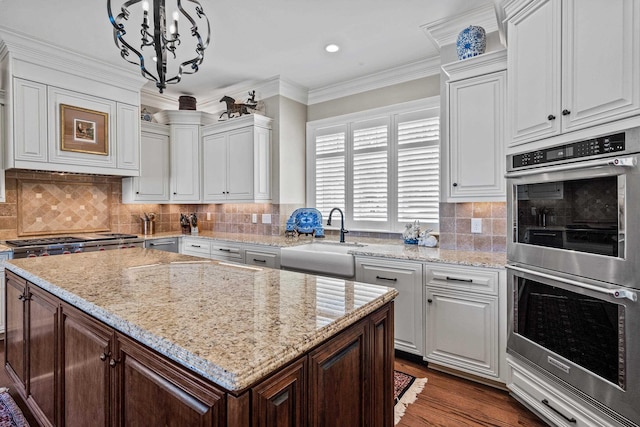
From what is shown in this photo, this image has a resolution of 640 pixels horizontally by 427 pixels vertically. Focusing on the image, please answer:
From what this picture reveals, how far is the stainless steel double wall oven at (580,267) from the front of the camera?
1474mm

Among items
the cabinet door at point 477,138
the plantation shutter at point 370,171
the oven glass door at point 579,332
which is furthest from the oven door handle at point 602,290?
the plantation shutter at point 370,171

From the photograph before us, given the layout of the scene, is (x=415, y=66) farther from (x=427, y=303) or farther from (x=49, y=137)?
(x=49, y=137)

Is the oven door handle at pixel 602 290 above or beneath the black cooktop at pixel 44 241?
beneath

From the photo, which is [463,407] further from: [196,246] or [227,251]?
[196,246]

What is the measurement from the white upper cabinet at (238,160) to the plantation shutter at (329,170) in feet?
2.05

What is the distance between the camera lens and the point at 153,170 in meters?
4.48

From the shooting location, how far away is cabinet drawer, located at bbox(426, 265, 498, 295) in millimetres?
2314

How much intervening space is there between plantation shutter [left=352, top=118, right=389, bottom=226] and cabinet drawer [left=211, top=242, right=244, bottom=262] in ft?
4.52

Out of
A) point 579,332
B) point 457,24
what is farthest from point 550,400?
point 457,24

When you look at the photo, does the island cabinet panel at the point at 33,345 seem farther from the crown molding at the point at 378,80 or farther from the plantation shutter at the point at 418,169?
the crown molding at the point at 378,80

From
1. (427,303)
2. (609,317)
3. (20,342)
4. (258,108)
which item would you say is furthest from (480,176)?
(20,342)

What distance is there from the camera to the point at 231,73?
392cm

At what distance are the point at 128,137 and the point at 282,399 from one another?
4.00 metres

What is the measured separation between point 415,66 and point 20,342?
152 inches
